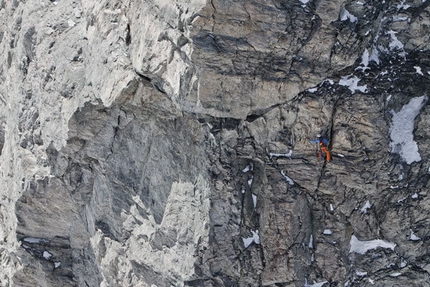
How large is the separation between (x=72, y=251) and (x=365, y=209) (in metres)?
14.6

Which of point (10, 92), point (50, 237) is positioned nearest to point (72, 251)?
point (50, 237)

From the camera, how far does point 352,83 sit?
18359mm

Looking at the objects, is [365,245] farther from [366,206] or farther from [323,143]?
[323,143]

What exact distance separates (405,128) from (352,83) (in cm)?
236

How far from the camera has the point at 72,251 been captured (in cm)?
2662

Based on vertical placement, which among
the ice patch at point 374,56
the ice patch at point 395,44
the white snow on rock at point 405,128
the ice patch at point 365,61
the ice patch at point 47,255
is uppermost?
the ice patch at point 395,44

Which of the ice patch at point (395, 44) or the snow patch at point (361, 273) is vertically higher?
the ice patch at point (395, 44)

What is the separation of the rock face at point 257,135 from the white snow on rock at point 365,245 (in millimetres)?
36

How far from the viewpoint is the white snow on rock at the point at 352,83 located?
1828 cm

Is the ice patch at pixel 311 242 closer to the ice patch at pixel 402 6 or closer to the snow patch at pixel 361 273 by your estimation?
the snow patch at pixel 361 273

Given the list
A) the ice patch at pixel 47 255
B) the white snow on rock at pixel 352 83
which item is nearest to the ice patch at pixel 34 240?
the ice patch at pixel 47 255

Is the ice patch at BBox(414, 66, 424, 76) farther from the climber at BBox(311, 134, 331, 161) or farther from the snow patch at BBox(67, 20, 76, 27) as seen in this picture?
the snow patch at BBox(67, 20, 76, 27)

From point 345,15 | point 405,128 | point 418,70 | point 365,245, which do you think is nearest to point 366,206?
point 365,245

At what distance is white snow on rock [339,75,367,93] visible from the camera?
720 inches
